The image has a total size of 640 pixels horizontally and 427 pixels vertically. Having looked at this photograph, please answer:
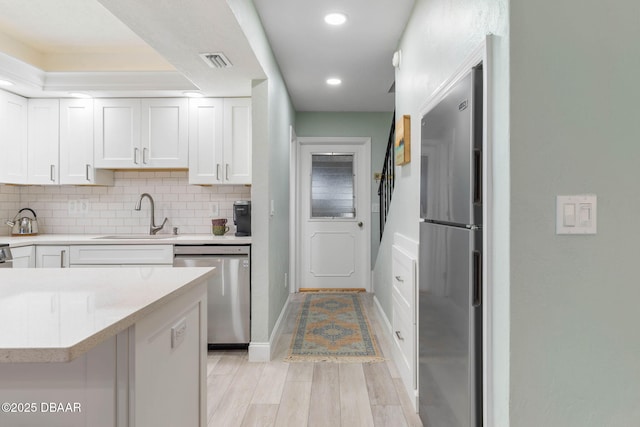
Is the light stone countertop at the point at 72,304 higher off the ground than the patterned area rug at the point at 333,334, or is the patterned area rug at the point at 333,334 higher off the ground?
the light stone countertop at the point at 72,304

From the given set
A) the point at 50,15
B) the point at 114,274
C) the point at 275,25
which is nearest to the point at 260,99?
the point at 275,25

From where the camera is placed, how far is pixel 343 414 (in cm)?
216

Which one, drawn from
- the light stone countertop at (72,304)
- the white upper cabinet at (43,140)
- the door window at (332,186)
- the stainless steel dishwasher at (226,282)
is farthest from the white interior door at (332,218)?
the light stone countertop at (72,304)

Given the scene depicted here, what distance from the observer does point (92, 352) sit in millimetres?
948

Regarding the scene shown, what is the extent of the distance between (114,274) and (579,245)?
1.60m

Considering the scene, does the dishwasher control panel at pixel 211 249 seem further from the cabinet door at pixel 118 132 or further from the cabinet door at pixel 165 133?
the cabinet door at pixel 118 132

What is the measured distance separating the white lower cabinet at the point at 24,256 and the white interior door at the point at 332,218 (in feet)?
9.99

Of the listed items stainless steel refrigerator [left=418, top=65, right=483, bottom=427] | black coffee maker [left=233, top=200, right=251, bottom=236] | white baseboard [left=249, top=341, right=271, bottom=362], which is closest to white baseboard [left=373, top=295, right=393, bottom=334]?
white baseboard [left=249, top=341, right=271, bottom=362]

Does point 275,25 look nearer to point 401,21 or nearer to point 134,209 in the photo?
point 401,21

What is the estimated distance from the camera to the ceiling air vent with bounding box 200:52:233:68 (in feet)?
8.11

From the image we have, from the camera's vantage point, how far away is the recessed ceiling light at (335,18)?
2600 millimetres

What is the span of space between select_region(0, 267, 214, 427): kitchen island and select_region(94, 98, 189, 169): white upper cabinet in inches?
89.9

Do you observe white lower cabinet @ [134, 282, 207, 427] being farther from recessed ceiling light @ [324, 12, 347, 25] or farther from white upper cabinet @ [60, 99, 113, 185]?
white upper cabinet @ [60, 99, 113, 185]

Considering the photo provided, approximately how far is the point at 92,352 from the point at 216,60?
2106mm
